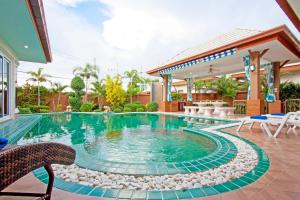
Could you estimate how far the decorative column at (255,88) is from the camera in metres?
9.00

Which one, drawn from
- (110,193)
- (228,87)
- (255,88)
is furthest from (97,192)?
(228,87)

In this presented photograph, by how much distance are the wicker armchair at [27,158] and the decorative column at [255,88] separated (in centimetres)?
944

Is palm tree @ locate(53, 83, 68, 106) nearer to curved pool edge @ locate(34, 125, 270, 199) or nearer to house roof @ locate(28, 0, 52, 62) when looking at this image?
house roof @ locate(28, 0, 52, 62)

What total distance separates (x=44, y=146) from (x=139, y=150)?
3382 mm

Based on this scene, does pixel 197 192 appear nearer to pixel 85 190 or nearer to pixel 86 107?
A: pixel 85 190

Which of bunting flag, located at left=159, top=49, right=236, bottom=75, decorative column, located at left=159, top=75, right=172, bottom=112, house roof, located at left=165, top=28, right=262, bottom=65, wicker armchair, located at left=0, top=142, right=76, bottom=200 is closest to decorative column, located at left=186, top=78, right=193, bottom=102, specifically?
decorative column, located at left=159, top=75, right=172, bottom=112

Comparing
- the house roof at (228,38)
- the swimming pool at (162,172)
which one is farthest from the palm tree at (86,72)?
the swimming pool at (162,172)

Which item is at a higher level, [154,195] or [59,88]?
[59,88]

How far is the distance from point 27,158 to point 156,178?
6.19ft

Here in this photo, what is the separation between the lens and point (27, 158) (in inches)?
46.5

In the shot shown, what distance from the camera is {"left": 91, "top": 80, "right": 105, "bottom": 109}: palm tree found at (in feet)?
61.4

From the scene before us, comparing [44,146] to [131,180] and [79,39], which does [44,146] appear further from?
[79,39]

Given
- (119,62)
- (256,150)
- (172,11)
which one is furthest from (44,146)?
(119,62)

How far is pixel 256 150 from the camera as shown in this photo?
4012mm
